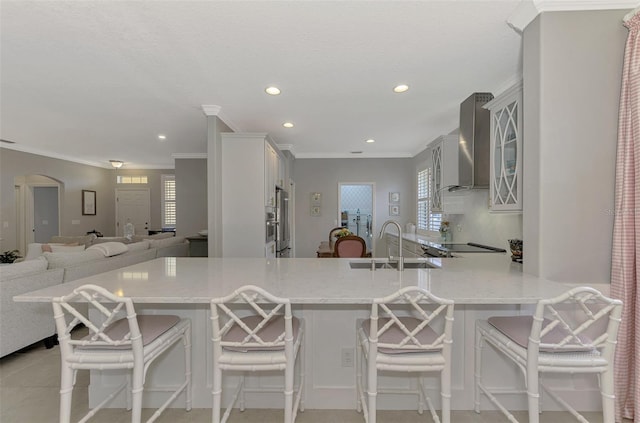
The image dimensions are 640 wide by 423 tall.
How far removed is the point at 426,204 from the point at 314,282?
4201 millimetres

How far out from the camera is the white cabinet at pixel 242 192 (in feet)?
12.0

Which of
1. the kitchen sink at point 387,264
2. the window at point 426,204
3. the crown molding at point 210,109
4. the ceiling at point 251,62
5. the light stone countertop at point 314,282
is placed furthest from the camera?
the window at point 426,204

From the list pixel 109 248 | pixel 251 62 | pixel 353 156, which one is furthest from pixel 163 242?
pixel 353 156

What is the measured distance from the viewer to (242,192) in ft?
12.0

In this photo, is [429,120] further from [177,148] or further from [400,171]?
[177,148]

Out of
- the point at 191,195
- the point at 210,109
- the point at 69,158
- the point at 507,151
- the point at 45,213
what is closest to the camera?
the point at 507,151

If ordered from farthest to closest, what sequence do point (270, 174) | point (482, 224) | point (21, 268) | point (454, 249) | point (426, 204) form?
point (426, 204) → point (270, 174) → point (482, 224) → point (454, 249) → point (21, 268)

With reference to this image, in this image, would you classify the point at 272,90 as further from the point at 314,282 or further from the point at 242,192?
the point at 314,282

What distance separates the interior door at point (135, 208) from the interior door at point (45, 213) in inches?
53.3

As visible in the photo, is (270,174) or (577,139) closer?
(577,139)

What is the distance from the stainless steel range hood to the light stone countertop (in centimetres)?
106

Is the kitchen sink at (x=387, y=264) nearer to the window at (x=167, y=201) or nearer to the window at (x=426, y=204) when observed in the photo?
the window at (x=426, y=204)

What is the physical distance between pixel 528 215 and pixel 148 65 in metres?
3.16

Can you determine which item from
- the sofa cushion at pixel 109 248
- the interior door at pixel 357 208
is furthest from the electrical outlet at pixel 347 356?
the interior door at pixel 357 208
